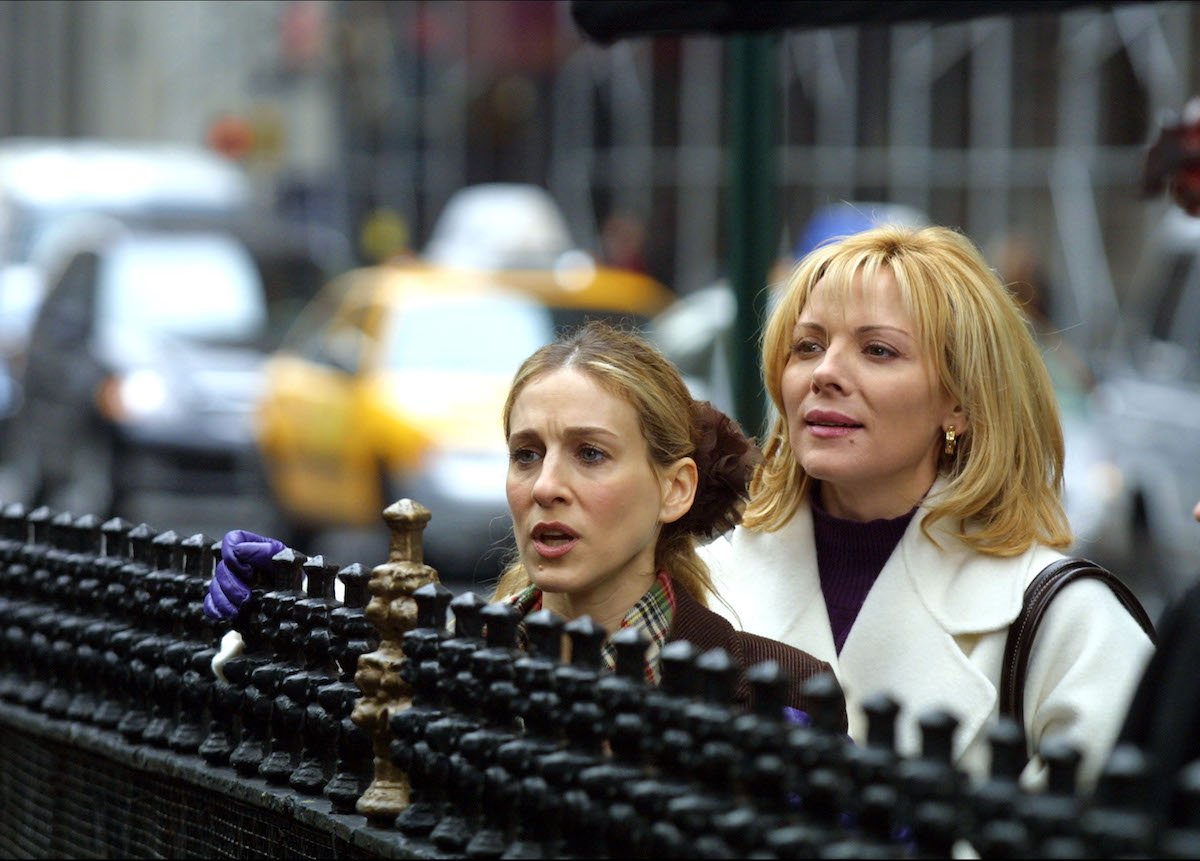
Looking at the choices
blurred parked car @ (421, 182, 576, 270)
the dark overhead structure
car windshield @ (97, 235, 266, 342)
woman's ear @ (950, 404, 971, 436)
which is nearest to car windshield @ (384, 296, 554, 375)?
car windshield @ (97, 235, 266, 342)

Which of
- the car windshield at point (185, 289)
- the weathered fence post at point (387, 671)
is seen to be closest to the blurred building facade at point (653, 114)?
the car windshield at point (185, 289)

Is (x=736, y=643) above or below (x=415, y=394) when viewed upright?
below

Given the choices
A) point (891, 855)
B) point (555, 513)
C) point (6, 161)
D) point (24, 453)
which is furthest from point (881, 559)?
point (6, 161)

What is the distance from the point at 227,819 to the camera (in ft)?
12.5

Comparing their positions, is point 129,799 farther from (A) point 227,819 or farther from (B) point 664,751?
(B) point 664,751

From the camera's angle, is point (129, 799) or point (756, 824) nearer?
point (756, 824)

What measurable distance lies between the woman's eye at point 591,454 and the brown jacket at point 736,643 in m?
0.27

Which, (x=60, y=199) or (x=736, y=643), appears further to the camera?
(x=60, y=199)

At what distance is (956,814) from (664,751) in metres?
0.49

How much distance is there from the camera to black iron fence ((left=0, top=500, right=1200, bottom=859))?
7.79 feet

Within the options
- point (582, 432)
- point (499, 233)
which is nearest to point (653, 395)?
point (582, 432)

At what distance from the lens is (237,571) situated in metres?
3.78

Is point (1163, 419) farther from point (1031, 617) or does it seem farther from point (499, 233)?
point (499, 233)

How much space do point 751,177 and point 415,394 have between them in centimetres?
815
